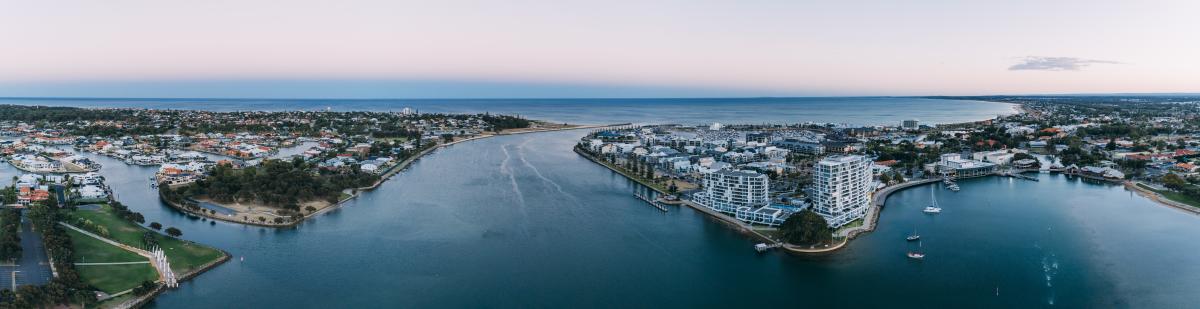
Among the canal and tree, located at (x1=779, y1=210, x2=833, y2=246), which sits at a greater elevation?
tree, located at (x1=779, y1=210, x2=833, y2=246)

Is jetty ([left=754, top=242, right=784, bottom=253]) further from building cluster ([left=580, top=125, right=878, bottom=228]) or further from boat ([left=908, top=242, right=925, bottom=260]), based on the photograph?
boat ([left=908, top=242, right=925, bottom=260])

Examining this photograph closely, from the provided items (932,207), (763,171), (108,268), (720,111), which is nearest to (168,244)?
(108,268)

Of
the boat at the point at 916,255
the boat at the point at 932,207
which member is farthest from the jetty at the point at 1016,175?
the boat at the point at 916,255

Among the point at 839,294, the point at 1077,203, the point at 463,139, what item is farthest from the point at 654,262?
the point at 463,139

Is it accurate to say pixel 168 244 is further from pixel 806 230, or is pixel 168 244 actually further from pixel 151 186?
pixel 806 230

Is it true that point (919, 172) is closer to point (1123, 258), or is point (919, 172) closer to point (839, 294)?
point (1123, 258)

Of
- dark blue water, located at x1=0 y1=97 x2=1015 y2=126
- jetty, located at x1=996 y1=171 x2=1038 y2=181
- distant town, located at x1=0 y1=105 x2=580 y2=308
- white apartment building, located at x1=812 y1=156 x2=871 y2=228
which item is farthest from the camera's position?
dark blue water, located at x1=0 y1=97 x2=1015 y2=126

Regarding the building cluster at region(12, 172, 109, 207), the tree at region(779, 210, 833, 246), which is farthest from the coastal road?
the tree at region(779, 210, 833, 246)

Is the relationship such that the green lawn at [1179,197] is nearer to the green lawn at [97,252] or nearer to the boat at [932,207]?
the boat at [932,207]
